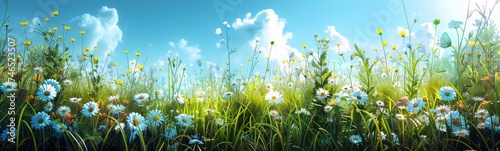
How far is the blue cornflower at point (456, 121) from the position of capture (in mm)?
2720

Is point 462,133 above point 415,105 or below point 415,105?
below

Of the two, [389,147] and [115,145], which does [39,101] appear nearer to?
[115,145]

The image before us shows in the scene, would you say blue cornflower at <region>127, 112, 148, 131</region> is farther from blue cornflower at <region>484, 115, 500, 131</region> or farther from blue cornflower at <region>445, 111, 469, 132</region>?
blue cornflower at <region>484, 115, 500, 131</region>

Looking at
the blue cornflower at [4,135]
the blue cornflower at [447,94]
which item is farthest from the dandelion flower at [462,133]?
the blue cornflower at [4,135]

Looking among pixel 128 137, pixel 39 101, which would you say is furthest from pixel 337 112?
pixel 39 101

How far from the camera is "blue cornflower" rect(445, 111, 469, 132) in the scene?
2.72 m

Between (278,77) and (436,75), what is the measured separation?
5.64 feet

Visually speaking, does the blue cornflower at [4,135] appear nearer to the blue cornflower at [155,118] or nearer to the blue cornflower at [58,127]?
the blue cornflower at [58,127]

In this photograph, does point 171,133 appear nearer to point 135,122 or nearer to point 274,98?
point 135,122

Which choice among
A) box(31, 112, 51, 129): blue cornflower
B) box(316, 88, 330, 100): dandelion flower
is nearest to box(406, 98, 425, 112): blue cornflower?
box(316, 88, 330, 100): dandelion flower

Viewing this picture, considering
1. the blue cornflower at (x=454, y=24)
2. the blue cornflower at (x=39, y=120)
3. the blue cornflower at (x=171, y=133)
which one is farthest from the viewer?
the blue cornflower at (x=454, y=24)

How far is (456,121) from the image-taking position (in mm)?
2717

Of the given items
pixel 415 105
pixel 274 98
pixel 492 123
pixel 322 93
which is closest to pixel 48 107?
pixel 274 98

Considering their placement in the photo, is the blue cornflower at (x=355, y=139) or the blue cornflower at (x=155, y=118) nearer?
the blue cornflower at (x=355, y=139)
